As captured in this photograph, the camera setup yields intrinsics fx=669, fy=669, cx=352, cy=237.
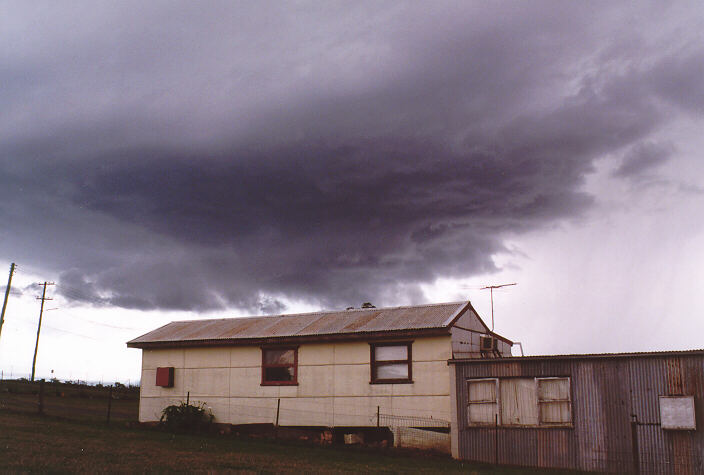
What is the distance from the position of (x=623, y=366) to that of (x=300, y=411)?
12.1 metres

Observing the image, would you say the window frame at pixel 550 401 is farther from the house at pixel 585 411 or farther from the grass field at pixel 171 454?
the grass field at pixel 171 454

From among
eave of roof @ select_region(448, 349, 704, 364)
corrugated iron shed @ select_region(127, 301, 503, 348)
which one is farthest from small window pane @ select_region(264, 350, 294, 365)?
eave of roof @ select_region(448, 349, 704, 364)

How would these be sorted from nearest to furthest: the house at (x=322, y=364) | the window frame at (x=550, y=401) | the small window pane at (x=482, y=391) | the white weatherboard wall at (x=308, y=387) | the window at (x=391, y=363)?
the window frame at (x=550, y=401)
the small window pane at (x=482, y=391)
the white weatherboard wall at (x=308, y=387)
the house at (x=322, y=364)
the window at (x=391, y=363)

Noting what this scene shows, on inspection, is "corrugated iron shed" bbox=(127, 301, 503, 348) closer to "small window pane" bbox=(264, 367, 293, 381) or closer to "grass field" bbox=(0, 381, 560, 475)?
"small window pane" bbox=(264, 367, 293, 381)

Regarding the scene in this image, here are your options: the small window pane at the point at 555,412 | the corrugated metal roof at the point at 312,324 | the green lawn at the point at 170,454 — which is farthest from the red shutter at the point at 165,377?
the small window pane at the point at 555,412

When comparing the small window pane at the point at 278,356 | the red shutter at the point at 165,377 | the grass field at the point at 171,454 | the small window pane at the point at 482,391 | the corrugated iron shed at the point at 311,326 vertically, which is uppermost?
the corrugated iron shed at the point at 311,326

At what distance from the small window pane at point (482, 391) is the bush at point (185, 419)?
37.5 feet

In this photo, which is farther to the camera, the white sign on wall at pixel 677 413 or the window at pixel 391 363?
the window at pixel 391 363

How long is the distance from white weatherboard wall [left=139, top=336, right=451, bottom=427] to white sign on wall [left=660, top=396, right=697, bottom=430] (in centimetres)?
702

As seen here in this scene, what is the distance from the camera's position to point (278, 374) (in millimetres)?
26734

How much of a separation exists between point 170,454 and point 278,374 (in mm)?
9819

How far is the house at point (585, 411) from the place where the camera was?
18.4 metres

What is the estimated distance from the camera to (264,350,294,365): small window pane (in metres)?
26.7

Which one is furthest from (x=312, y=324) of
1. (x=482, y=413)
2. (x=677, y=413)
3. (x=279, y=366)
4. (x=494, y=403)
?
(x=677, y=413)
